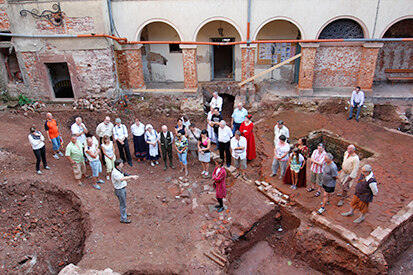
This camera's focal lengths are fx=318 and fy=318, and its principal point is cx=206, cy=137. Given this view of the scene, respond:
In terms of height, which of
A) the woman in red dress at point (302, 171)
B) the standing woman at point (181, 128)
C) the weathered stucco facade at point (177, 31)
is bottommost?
the woman in red dress at point (302, 171)

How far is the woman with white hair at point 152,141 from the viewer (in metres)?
10.2

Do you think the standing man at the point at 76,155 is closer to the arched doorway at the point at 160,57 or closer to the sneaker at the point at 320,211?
the sneaker at the point at 320,211

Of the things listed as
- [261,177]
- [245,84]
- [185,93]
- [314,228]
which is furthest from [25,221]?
[245,84]

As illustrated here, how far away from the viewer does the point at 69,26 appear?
12.9 metres

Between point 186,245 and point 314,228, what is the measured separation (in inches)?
125

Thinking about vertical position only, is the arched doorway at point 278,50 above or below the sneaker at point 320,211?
above

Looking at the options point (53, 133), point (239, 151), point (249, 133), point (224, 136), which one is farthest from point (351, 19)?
point (53, 133)

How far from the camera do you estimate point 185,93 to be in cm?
1458

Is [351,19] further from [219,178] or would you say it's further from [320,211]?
[219,178]

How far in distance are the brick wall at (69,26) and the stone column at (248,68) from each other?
6373 millimetres

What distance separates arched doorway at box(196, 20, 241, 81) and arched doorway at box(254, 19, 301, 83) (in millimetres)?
1086

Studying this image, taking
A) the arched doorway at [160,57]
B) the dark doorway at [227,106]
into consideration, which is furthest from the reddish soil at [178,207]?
the arched doorway at [160,57]

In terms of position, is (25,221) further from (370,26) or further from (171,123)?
(370,26)

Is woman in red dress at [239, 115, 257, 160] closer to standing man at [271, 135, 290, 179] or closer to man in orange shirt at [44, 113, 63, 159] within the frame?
standing man at [271, 135, 290, 179]
